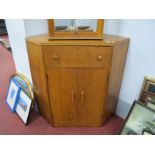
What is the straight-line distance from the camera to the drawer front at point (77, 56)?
1215 mm

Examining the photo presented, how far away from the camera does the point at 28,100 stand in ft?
5.56

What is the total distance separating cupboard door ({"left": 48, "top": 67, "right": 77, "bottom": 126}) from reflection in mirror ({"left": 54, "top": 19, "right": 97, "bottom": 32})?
1.25 ft

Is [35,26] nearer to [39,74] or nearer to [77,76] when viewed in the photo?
[39,74]

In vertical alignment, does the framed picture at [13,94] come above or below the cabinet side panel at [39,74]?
below

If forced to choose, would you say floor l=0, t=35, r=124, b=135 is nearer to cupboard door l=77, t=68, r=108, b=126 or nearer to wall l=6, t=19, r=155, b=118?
cupboard door l=77, t=68, r=108, b=126

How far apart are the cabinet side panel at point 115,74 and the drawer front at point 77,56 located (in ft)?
0.30

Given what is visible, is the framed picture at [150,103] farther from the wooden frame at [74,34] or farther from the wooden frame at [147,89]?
the wooden frame at [74,34]

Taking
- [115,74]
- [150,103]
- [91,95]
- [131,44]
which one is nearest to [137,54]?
[131,44]

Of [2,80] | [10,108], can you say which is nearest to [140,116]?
[10,108]

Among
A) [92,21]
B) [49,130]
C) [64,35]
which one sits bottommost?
[49,130]

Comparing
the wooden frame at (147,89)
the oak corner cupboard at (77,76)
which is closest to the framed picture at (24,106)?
the oak corner cupboard at (77,76)

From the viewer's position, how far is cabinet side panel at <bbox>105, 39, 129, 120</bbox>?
1.29 meters
